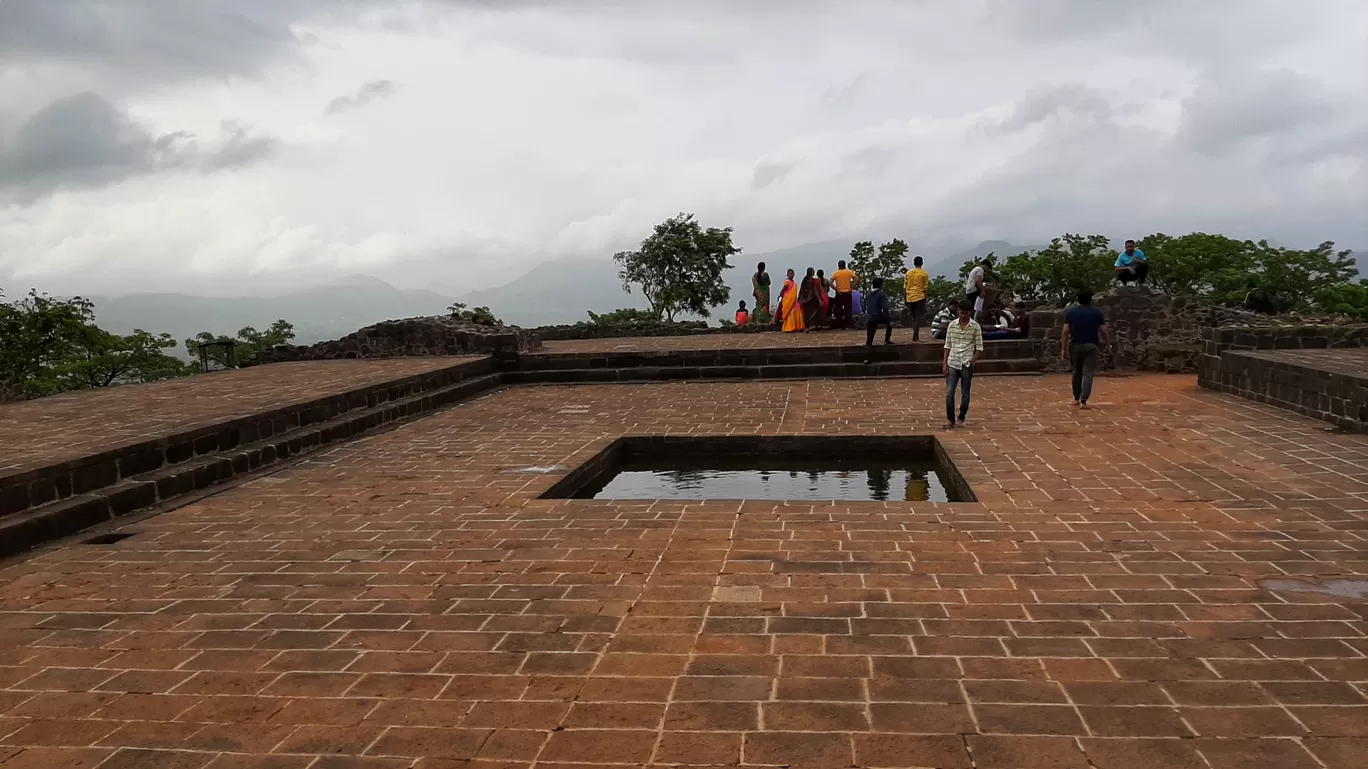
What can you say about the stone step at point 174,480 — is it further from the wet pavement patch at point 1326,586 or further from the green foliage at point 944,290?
the green foliage at point 944,290

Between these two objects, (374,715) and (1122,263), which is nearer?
(374,715)

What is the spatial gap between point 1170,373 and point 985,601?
10.1 m

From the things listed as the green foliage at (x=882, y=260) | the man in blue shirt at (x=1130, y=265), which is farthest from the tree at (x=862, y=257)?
the man in blue shirt at (x=1130, y=265)

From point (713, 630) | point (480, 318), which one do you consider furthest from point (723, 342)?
point (713, 630)

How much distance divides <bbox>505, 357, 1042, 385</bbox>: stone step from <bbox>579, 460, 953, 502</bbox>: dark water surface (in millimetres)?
5180

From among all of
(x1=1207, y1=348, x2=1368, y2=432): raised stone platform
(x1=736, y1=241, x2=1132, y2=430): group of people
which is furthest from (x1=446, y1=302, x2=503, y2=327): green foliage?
(x1=1207, y1=348, x2=1368, y2=432): raised stone platform

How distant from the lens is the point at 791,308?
1770cm

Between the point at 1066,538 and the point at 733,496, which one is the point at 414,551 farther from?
the point at 1066,538

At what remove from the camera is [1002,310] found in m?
13.4

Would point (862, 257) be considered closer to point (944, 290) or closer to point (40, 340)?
point (944, 290)


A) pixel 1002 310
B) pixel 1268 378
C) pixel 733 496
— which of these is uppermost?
pixel 1002 310

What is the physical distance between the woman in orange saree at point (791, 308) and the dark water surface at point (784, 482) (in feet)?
32.8

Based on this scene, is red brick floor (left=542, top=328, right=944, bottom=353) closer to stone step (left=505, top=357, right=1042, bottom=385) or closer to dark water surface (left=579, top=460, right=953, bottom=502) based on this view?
stone step (left=505, top=357, right=1042, bottom=385)

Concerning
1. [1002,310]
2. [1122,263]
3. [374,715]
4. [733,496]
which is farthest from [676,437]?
[1122,263]
